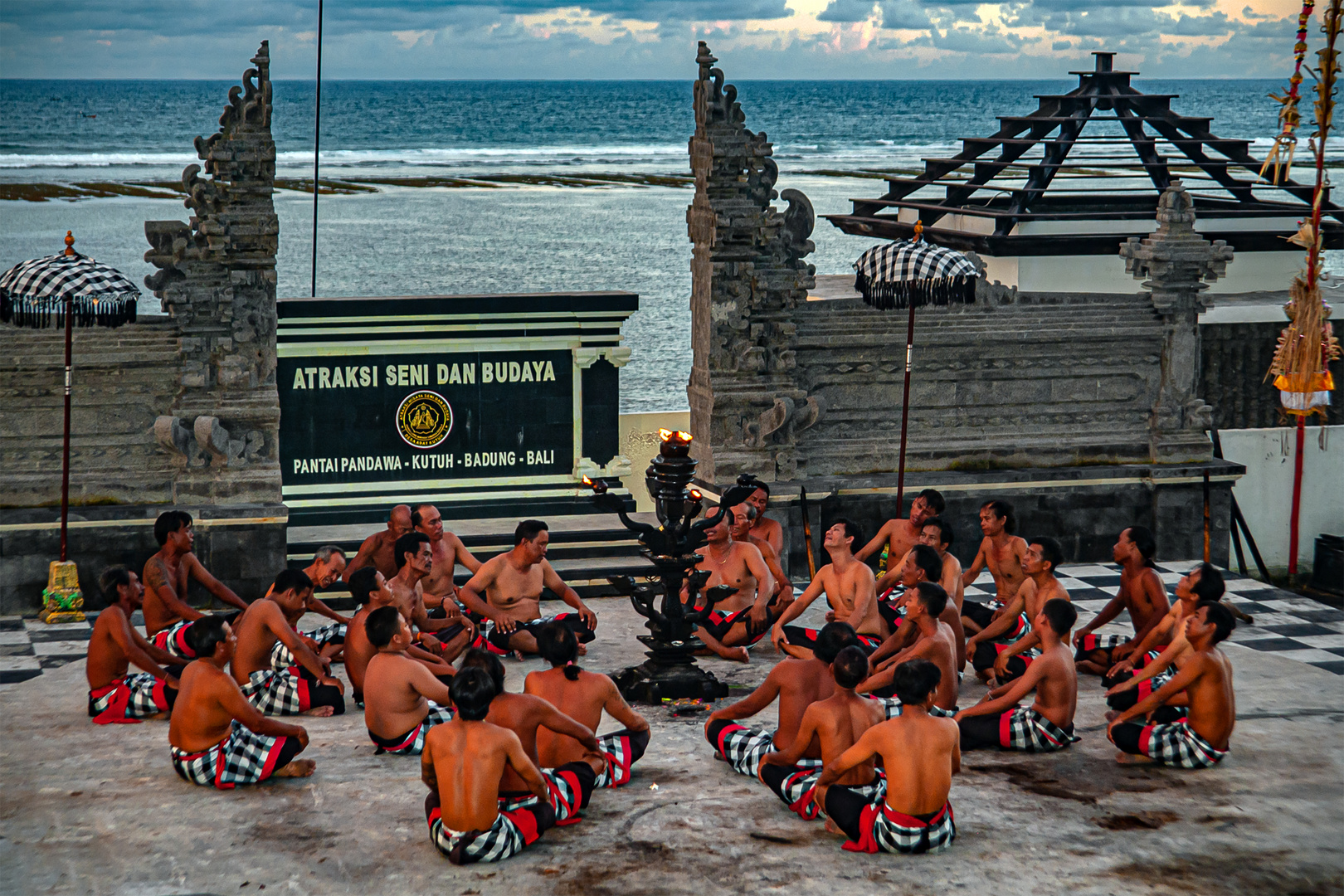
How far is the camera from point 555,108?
140 m

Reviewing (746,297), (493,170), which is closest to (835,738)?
(746,297)

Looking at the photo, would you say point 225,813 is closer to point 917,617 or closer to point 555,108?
point 917,617

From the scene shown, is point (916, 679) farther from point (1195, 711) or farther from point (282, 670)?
point (282, 670)

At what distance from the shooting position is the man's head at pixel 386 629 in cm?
906

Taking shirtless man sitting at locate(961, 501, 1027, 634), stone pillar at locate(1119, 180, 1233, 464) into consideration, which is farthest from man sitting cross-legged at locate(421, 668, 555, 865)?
stone pillar at locate(1119, 180, 1233, 464)

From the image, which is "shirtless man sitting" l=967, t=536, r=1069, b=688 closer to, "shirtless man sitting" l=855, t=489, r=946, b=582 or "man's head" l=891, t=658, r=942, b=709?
"shirtless man sitting" l=855, t=489, r=946, b=582

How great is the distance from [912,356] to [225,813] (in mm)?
8493

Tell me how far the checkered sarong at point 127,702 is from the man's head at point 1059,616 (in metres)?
5.76

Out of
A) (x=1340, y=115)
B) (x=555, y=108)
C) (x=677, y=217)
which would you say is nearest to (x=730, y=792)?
(x=677, y=217)

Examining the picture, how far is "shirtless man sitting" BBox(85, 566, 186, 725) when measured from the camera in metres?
9.88

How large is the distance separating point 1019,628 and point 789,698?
3.22m

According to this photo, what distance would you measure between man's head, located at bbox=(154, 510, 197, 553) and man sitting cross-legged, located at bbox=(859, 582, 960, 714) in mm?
5277

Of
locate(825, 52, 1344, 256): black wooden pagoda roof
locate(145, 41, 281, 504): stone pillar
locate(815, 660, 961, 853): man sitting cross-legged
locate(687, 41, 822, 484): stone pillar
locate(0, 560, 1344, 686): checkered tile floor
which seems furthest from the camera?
locate(825, 52, 1344, 256): black wooden pagoda roof

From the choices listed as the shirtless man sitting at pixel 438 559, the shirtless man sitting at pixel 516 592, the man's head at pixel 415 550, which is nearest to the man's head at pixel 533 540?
the shirtless man sitting at pixel 516 592
